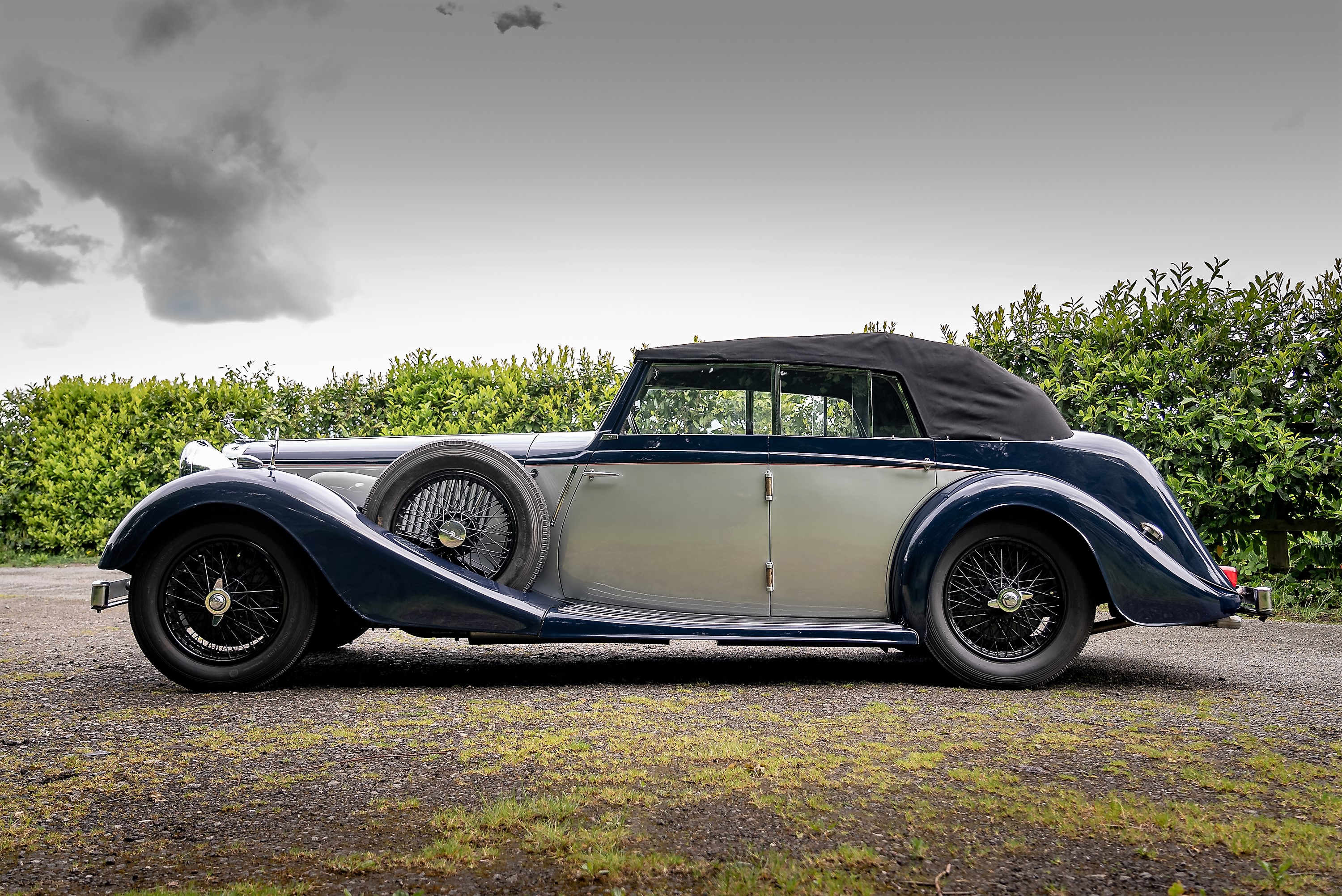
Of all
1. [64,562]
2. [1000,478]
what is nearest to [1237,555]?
[1000,478]

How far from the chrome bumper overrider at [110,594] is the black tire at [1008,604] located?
386cm

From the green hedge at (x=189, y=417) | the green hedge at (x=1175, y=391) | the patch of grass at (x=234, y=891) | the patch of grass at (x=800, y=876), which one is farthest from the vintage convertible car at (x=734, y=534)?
the green hedge at (x=189, y=417)

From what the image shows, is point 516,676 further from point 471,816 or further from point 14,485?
point 14,485

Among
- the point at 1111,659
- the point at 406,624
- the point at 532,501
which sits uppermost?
the point at 532,501

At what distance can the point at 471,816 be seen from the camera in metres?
2.76

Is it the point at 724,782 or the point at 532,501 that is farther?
the point at 532,501

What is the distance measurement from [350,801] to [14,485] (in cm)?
1189

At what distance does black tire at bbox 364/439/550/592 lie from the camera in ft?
15.7

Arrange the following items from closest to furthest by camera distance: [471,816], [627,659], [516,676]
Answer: [471,816] < [516,676] < [627,659]

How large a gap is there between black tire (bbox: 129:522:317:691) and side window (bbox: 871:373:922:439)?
295 centimetres

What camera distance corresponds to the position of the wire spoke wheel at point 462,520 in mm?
4855

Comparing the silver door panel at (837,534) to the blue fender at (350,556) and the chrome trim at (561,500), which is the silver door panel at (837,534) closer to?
the chrome trim at (561,500)

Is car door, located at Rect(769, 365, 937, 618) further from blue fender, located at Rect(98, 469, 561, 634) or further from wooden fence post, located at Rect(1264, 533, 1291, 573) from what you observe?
wooden fence post, located at Rect(1264, 533, 1291, 573)

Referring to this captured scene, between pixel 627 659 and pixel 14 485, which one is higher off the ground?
pixel 14 485
